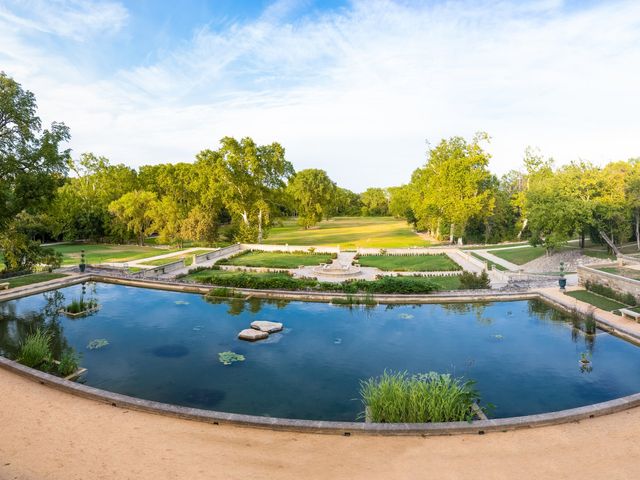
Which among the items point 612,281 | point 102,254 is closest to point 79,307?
point 102,254

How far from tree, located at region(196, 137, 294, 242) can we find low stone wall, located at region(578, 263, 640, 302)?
30242mm

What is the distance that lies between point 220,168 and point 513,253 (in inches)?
1136

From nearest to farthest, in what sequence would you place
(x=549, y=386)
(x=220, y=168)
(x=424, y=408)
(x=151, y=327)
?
(x=424, y=408) → (x=549, y=386) → (x=151, y=327) → (x=220, y=168)

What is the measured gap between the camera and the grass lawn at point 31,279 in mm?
21119

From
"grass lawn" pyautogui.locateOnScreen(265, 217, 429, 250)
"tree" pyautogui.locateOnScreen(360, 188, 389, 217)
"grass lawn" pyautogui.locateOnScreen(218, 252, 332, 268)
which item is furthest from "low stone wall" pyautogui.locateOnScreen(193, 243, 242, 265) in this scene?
"tree" pyautogui.locateOnScreen(360, 188, 389, 217)

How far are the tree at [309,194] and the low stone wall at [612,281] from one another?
46.8m

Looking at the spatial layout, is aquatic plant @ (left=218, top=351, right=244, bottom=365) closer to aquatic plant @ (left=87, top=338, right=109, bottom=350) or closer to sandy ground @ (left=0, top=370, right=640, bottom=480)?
sandy ground @ (left=0, top=370, right=640, bottom=480)

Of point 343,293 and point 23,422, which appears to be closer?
point 23,422

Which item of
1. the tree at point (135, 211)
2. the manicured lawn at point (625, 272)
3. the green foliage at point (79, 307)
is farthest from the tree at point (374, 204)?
the green foliage at point (79, 307)

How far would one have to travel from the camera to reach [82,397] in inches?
353

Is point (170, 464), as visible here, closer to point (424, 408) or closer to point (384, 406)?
point (384, 406)

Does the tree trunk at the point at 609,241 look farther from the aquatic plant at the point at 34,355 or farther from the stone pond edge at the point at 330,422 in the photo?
the aquatic plant at the point at 34,355

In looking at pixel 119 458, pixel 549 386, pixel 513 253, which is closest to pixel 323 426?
pixel 119 458

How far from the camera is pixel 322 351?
494 inches
